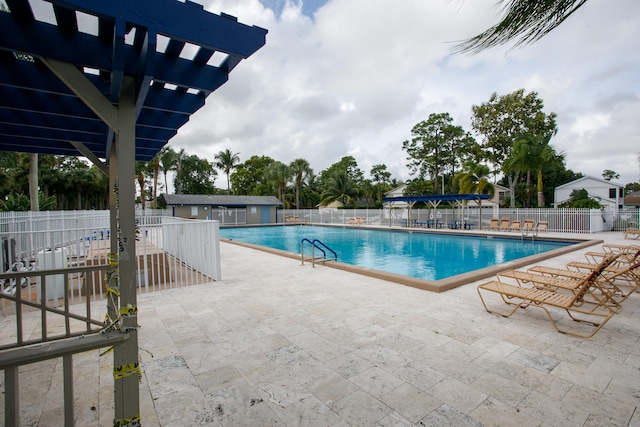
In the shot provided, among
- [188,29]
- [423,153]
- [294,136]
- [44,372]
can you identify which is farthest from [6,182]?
[423,153]

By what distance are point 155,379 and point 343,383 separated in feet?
5.43

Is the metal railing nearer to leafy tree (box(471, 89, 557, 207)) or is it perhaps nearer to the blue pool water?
the blue pool water

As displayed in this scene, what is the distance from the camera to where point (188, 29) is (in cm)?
190

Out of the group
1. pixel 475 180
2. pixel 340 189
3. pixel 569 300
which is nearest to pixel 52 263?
pixel 569 300

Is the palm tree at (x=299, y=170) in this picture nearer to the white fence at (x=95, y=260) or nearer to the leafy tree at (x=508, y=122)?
the leafy tree at (x=508, y=122)

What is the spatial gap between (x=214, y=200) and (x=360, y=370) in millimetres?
26920

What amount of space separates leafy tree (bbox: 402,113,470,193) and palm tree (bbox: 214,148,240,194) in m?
24.8

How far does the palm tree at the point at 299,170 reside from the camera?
3697 cm

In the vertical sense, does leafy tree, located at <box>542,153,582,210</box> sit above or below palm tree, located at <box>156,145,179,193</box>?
below

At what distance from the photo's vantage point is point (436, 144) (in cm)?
3706

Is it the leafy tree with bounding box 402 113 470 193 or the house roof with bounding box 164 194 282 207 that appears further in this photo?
the leafy tree with bounding box 402 113 470 193

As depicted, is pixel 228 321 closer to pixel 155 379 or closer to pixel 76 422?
pixel 155 379

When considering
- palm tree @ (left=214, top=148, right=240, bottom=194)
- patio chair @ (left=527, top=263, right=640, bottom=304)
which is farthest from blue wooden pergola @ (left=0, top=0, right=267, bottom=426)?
palm tree @ (left=214, top=148, right=240, bottom=194)

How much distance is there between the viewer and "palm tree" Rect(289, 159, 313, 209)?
37.0 metres
